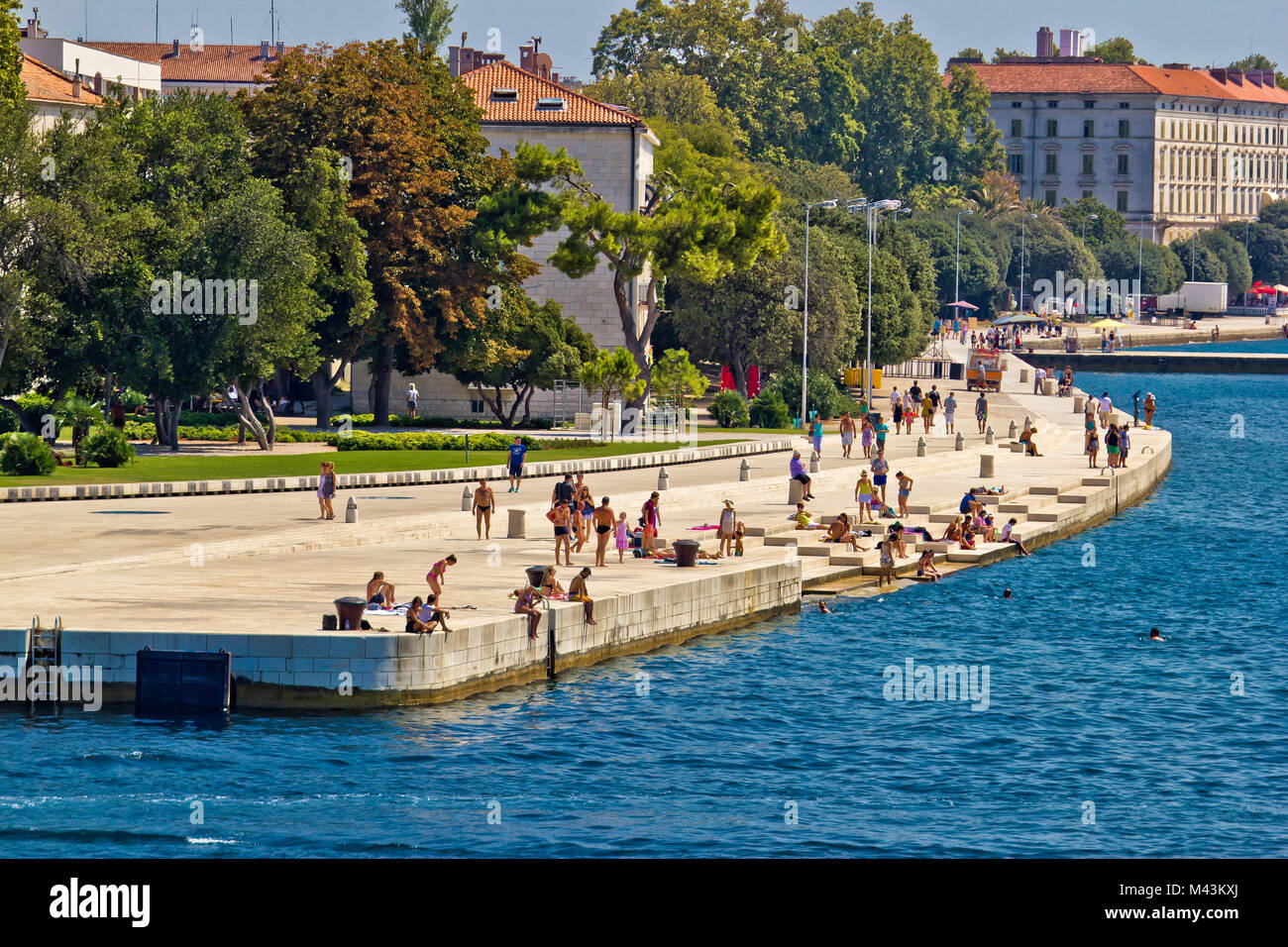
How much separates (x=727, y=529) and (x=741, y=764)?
13304 mm

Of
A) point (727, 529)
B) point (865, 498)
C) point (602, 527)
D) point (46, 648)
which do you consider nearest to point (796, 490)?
point (865, 498)

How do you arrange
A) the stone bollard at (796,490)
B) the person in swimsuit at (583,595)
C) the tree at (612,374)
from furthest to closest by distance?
the tree at (612,374) → the stone bollard at (796,490) → the person in swimsuit at (583,595)

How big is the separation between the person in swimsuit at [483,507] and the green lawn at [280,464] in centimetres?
895

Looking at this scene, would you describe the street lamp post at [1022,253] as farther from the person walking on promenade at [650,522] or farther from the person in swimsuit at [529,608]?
the person in swimsuit at [529,608]

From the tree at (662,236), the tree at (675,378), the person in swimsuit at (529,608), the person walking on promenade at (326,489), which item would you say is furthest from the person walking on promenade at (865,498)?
the tree at (662,236)

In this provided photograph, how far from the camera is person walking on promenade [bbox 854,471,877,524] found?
152 feet

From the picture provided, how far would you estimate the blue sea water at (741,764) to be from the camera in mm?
22297

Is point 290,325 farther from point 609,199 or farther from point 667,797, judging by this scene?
point 667,797

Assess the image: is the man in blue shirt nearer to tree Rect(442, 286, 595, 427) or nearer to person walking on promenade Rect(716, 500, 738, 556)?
person walking on promenade Rect(716, 500, 738, 556)

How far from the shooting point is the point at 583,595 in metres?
31.4

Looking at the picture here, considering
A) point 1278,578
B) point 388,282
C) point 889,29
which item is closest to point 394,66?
point 388,282

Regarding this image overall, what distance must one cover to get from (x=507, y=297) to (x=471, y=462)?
1596cm

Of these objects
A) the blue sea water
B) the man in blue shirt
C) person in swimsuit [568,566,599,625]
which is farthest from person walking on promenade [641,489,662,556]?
the man in blue shirt
